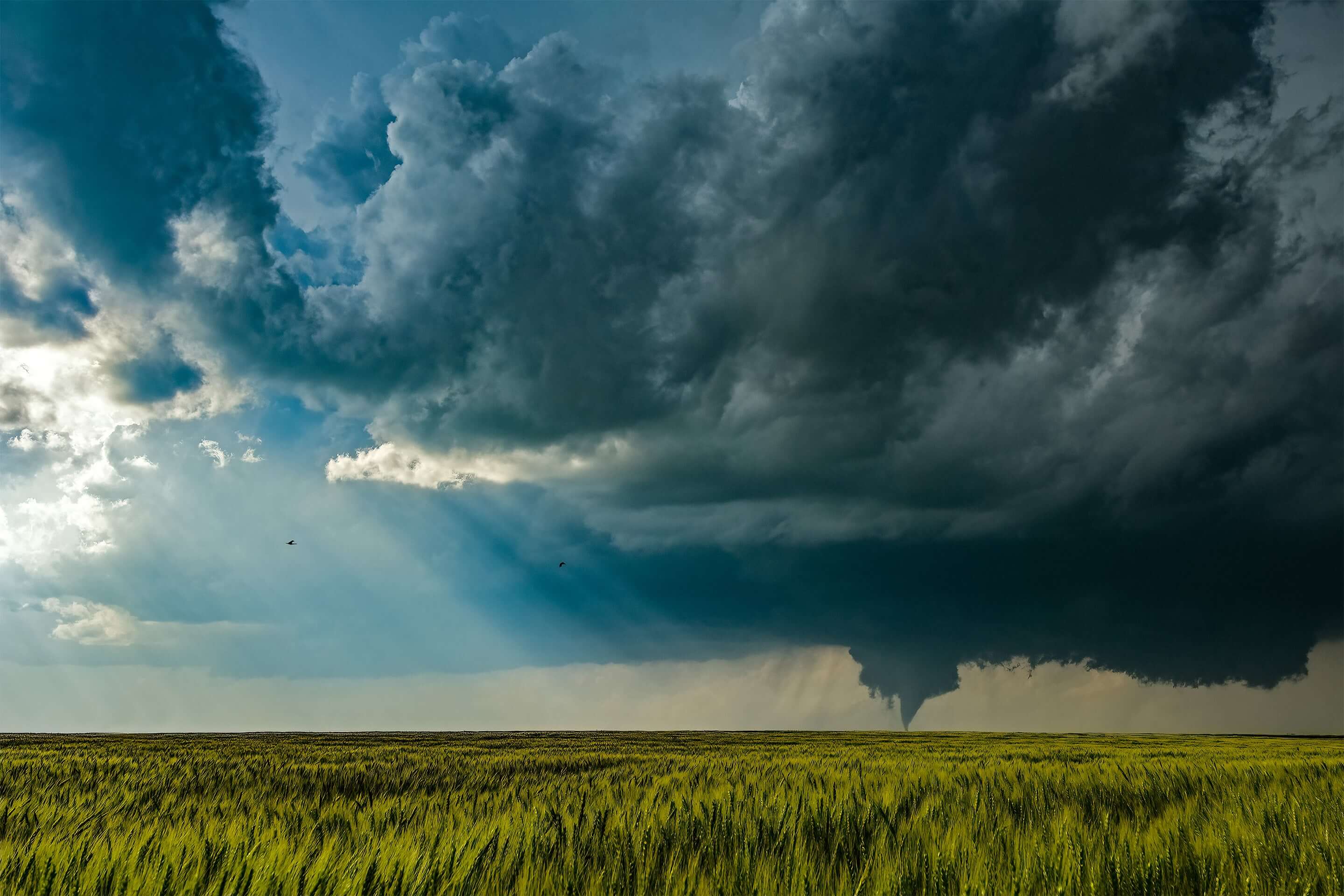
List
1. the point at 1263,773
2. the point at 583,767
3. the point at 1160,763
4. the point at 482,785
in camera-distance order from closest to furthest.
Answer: the point at 482,785
the point at 1263,773
the point at 1160,763
the point at 583,767

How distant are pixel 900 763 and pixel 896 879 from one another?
1325cm

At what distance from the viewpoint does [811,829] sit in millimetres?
5555

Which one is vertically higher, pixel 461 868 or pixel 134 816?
pixel 461 868

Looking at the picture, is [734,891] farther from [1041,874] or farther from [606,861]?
[1041,874]

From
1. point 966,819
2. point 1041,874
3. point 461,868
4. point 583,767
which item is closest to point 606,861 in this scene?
point 461,868

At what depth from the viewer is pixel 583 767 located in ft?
53.7

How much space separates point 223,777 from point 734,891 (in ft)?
42.6

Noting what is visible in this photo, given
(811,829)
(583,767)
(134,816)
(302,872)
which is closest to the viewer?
(302,872)

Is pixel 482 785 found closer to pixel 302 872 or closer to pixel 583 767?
pixel 583 767

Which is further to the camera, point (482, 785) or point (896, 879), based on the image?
point (482, 785)

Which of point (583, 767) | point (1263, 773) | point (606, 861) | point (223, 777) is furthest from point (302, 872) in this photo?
point (1263, 773)

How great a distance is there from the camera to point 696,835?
5336mm

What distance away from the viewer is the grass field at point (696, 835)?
12.3 feet

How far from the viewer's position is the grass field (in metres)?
3.74
